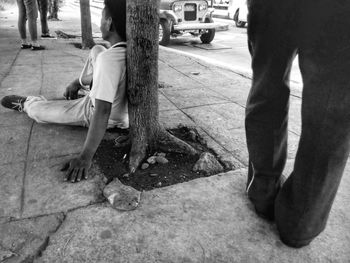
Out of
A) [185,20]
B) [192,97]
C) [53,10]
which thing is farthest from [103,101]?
[53,10]

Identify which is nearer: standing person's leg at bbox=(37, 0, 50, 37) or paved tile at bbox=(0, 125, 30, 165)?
paved tile at bbox=(0, 125, 30, 165)

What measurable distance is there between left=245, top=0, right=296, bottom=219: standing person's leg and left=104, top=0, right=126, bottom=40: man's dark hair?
1.05 metres

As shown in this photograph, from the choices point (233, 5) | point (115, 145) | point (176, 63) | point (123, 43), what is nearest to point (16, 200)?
point (115, 145)

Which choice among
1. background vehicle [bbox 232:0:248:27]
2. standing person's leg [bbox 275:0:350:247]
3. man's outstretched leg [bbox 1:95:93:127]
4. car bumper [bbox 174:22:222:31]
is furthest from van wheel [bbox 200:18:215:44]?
standing person's leg [bbox 275:0:350:247]

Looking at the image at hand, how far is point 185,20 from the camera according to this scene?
9.22m

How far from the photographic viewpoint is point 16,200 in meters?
1.76

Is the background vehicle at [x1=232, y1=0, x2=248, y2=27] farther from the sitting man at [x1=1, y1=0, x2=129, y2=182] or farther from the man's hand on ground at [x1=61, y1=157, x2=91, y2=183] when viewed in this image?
the man's hand on ground at [x1=61, y1=157, x2=91, y2=183]

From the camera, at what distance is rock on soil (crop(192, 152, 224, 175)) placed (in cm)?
209

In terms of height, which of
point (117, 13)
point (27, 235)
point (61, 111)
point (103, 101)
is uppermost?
point (117, 13)

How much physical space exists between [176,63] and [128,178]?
3.87 meters

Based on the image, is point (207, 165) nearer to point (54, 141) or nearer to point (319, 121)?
point (319, 121)

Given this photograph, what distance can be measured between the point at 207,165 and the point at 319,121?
96 centimetres

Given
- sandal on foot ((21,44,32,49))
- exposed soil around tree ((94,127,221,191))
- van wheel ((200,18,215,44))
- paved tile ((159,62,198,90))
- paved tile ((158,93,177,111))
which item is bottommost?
exposed soil around tree ((94,127,221,191))

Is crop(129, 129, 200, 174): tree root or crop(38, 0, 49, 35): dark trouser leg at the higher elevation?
crop(38, 0, 49, 35): dark trouser leg
